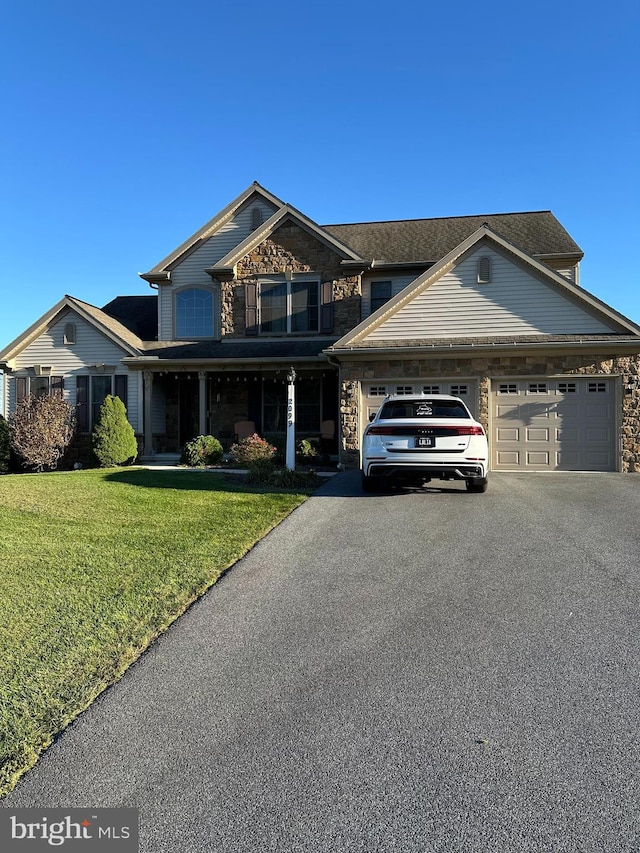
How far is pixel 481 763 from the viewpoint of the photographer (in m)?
2.49

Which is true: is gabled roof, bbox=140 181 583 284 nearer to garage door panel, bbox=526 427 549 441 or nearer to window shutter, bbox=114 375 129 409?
window shutter, bbox=114 375 129 409

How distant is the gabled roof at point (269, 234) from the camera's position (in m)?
17.3

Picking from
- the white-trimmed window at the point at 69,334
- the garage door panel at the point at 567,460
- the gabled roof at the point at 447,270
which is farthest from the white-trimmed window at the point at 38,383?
the garage door panel at the point at 567,460

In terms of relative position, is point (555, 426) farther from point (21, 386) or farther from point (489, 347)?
point (21, 386)

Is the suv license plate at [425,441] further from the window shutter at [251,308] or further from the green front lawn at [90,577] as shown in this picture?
the window shutter at [251,308]

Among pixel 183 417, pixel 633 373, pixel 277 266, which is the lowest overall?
pixel 183 417

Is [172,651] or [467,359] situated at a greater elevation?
[467,359]

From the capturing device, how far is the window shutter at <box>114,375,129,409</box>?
17484 millimetres

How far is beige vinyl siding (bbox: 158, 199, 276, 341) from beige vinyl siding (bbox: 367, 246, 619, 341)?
762 cm

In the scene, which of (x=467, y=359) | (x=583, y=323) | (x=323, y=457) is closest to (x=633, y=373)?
(x=583, y=323)

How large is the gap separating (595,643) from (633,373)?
36.6 feet

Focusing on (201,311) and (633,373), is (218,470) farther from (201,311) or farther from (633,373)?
(633,373)

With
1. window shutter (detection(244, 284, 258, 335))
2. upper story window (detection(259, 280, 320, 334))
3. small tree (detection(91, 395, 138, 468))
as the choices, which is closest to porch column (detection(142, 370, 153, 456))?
small tree (detection(91, 395, 138, 468))

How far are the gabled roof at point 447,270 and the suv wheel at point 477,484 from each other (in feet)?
17.7
